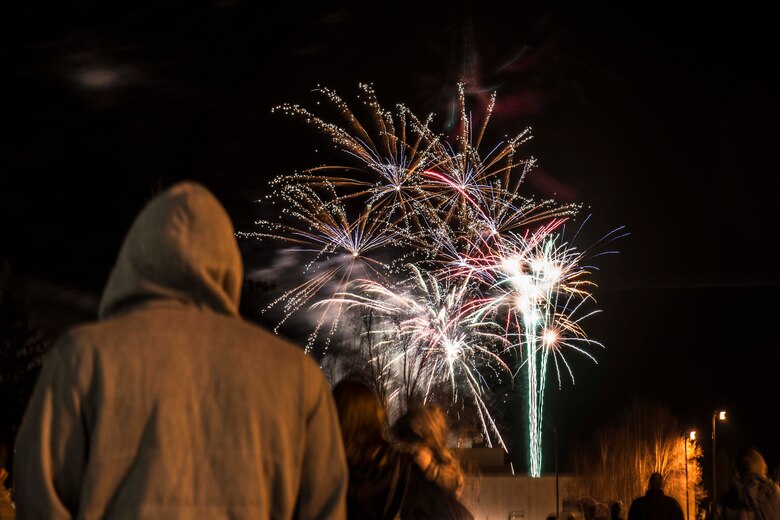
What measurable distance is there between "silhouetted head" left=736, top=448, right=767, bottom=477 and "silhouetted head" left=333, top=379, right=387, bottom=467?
5281 millimetres

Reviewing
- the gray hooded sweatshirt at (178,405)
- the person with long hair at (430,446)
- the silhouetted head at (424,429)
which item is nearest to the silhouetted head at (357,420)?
the person with long hair at (430,446)

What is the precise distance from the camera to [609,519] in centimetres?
1759

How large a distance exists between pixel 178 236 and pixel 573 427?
269 ft

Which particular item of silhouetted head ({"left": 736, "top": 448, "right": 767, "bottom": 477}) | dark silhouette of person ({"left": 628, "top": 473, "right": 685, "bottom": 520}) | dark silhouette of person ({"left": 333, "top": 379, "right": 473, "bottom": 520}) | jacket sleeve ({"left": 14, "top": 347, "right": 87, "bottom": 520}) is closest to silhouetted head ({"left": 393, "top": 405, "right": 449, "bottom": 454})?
dark silhouette of person ({"left": 333, "top": 379, "right": 473, "bottom": 520})

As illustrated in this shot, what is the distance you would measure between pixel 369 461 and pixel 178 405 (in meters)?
2.97

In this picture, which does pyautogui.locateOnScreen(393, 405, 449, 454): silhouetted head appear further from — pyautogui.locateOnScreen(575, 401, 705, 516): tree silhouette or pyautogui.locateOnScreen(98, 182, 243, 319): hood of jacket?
pyautogui.locateOnScreen(575, 401, 705, 516): tree silhouette

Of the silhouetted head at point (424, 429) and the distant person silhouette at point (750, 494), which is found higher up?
the silhouetted head at point (424, 429)

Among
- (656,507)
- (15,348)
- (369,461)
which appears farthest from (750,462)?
(15,348)

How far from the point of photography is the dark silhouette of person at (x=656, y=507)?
12.8 metres

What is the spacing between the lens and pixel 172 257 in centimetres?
320

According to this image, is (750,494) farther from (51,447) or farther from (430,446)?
(51,447)

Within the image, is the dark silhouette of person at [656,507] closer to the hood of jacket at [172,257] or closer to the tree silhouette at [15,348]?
the hood of jacket at [172,257]

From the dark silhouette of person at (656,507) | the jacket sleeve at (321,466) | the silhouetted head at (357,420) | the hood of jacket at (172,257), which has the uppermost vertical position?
the hood of jacket at (172,257)

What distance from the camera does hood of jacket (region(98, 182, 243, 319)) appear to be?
320 cm
